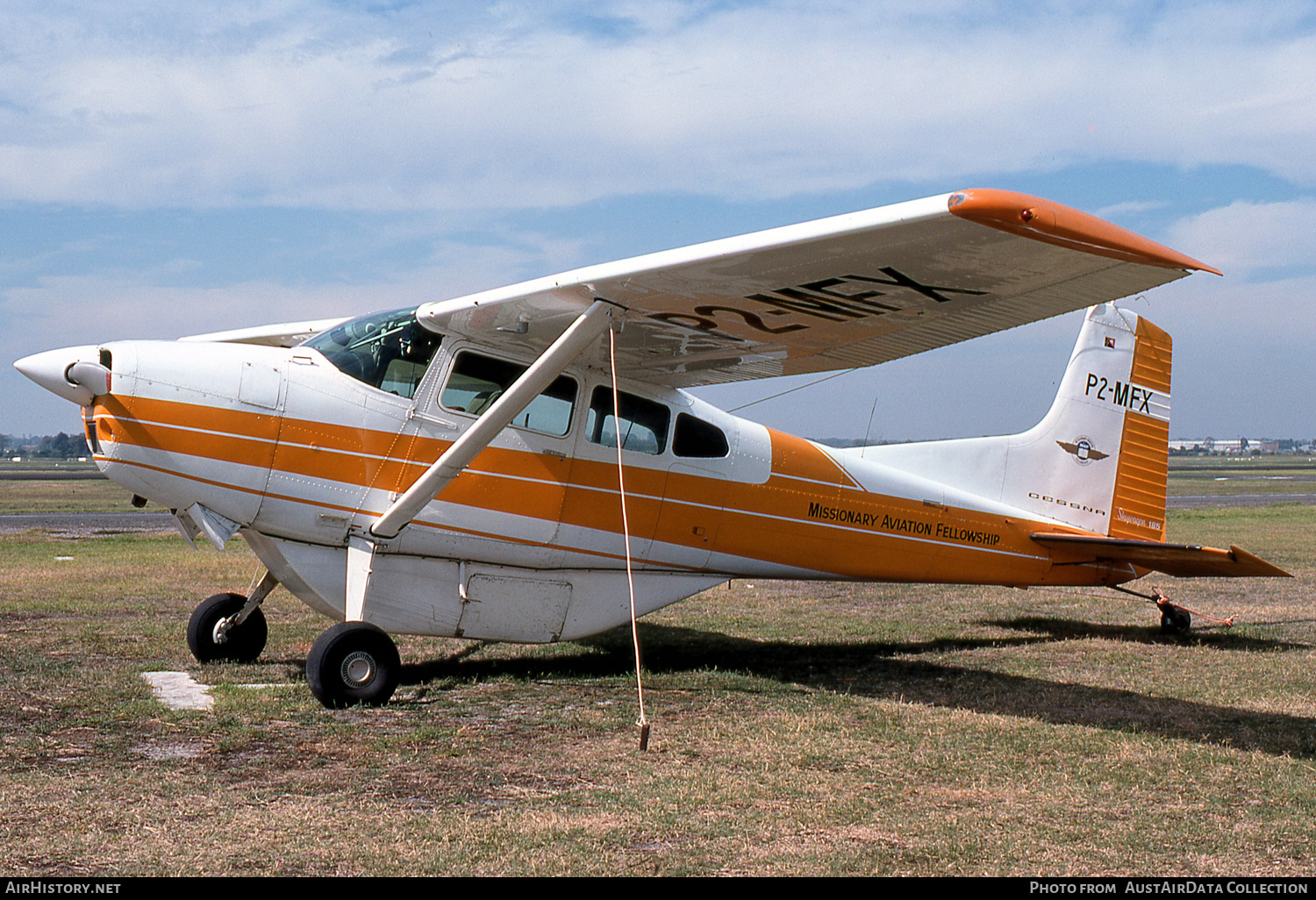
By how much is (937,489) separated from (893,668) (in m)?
1.95

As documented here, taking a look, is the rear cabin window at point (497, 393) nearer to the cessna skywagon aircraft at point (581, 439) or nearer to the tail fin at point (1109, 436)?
the cessna skywagon aircraft at point (581, 439)

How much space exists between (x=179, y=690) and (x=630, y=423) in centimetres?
383

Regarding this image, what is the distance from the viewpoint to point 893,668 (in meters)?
8.54

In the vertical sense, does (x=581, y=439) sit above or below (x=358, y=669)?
above

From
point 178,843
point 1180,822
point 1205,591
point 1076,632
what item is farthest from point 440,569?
point 1205,591

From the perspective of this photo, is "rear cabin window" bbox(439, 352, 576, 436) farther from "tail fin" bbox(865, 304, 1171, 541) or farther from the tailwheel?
the tailwheel

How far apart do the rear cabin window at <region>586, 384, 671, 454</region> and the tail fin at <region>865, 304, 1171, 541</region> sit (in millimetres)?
2812

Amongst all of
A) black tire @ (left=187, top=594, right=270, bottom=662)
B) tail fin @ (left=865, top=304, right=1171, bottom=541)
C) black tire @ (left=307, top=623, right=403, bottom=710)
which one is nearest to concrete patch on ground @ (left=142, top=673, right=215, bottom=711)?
black tire @ (left=187, top=594, right=270, bottom=662)

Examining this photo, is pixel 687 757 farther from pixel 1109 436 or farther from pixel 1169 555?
pixel 1109 436

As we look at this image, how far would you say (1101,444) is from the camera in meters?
10.6

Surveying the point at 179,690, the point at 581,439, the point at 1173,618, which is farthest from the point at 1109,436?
the point at 179,690

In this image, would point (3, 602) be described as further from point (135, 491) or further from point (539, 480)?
point (539, 480)

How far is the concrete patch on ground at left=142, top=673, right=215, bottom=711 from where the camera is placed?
21.6ft

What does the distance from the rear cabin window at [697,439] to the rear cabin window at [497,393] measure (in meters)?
1.02
